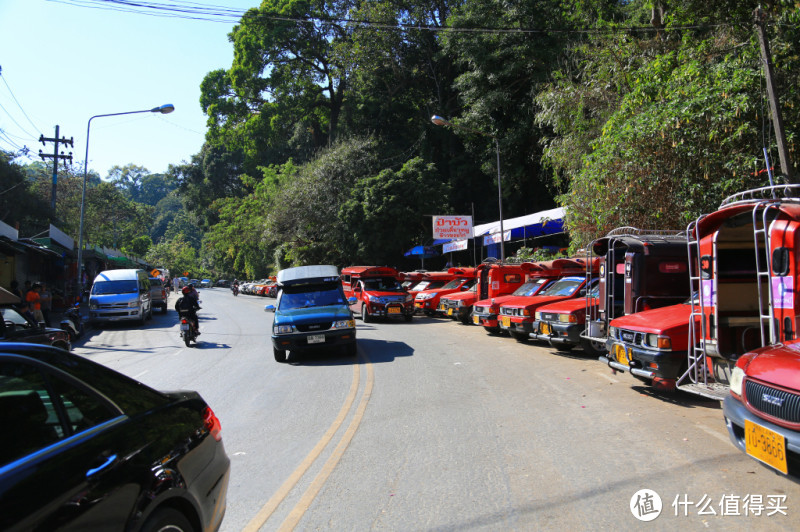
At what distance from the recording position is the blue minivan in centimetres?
1127

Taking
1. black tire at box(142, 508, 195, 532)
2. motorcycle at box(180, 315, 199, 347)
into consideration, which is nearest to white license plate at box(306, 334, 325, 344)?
motorcycle at box(180, 315, 199, 347)

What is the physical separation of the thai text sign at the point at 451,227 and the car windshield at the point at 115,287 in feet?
44.9

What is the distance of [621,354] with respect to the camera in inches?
311

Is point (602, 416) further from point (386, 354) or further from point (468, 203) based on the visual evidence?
point (468, 203)

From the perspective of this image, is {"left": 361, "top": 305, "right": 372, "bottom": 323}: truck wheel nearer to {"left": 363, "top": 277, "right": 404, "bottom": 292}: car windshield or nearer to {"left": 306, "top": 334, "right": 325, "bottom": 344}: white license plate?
{"left": 363, "top": 277, "right": 404, "bottom": 292}: car windshield

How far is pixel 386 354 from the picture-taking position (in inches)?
482

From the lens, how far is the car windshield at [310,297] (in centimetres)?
1252

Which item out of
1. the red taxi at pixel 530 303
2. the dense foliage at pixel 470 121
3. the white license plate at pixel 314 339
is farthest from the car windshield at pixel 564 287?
the white license plate at pixel 314 339

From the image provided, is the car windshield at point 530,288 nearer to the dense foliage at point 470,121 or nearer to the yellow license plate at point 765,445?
the dense foliage at point 470,121

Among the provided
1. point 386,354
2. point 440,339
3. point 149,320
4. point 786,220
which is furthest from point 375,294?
point 786,220

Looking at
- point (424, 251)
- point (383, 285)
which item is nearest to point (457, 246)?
point (424, 251)

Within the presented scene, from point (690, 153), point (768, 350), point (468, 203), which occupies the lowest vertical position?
point (768, 350)

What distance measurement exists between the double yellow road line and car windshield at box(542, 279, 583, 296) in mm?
7392

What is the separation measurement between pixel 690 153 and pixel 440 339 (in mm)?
7752
